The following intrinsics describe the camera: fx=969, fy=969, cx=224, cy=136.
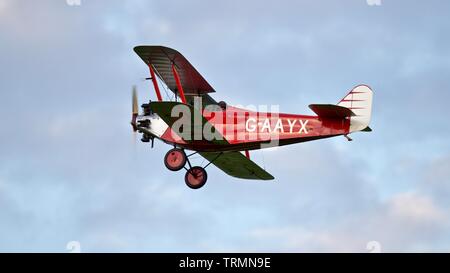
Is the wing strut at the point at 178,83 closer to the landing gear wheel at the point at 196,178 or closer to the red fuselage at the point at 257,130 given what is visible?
the red fuselage at the point at 257,130

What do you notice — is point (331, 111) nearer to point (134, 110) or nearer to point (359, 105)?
point (359, 105)

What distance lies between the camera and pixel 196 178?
27.3m

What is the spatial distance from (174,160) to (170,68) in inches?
108

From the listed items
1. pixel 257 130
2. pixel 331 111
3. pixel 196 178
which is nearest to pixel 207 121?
pixel 257 130

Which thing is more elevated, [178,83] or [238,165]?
[178,83]

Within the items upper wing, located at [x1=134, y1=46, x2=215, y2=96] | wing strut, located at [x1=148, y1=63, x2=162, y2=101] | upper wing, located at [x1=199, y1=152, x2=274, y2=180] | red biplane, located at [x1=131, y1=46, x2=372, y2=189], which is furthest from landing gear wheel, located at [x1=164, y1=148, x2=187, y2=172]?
upper wing, located at [x1=134, y1=46, x2=215, y2=96]

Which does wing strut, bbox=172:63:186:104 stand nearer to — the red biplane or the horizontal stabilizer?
the red biplane

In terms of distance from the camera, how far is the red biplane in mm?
25516

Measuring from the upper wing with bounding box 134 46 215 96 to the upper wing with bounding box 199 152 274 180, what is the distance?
1959 millimetres

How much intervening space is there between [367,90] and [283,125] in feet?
7.94

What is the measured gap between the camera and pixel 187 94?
28281 mm
